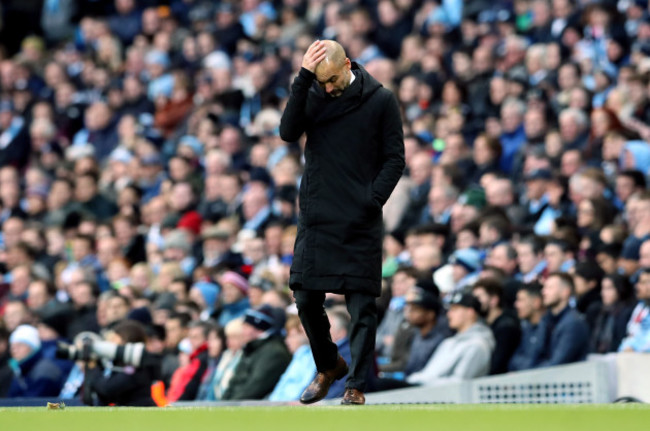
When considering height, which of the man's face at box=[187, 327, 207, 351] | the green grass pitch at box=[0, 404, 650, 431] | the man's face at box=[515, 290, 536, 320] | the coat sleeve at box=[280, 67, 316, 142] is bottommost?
the man's face at box=[187, 327, 207, 351]

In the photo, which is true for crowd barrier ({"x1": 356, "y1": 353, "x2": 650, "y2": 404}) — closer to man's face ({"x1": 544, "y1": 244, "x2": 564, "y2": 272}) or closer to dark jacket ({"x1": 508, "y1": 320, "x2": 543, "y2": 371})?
dark jacket ({"x1": 508, "y1": 320, "x2": 543, "y2": 371})

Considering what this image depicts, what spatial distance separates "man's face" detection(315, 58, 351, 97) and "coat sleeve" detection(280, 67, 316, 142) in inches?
2.2

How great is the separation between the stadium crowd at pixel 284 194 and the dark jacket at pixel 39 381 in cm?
3

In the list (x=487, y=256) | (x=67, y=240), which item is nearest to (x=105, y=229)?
(x=67, y=240)

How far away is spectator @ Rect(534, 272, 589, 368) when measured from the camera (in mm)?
11625

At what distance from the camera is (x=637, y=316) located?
37.6ft

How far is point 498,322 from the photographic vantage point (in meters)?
12.1

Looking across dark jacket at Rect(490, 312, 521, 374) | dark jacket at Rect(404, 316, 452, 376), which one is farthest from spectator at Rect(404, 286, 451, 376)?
dark jacket at Rect(490, 312, 521, 374)

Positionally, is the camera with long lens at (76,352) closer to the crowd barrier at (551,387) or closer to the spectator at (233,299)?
the crowd barrier at (551,387)

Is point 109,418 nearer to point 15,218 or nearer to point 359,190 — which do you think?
point 359,190

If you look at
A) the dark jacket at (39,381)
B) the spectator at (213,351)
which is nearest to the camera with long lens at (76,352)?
the spectator at (213,351)

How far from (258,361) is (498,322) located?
6.29ft

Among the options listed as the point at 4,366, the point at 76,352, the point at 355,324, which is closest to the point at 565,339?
the point at 76,352

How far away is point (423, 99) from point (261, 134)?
7.95 feet
